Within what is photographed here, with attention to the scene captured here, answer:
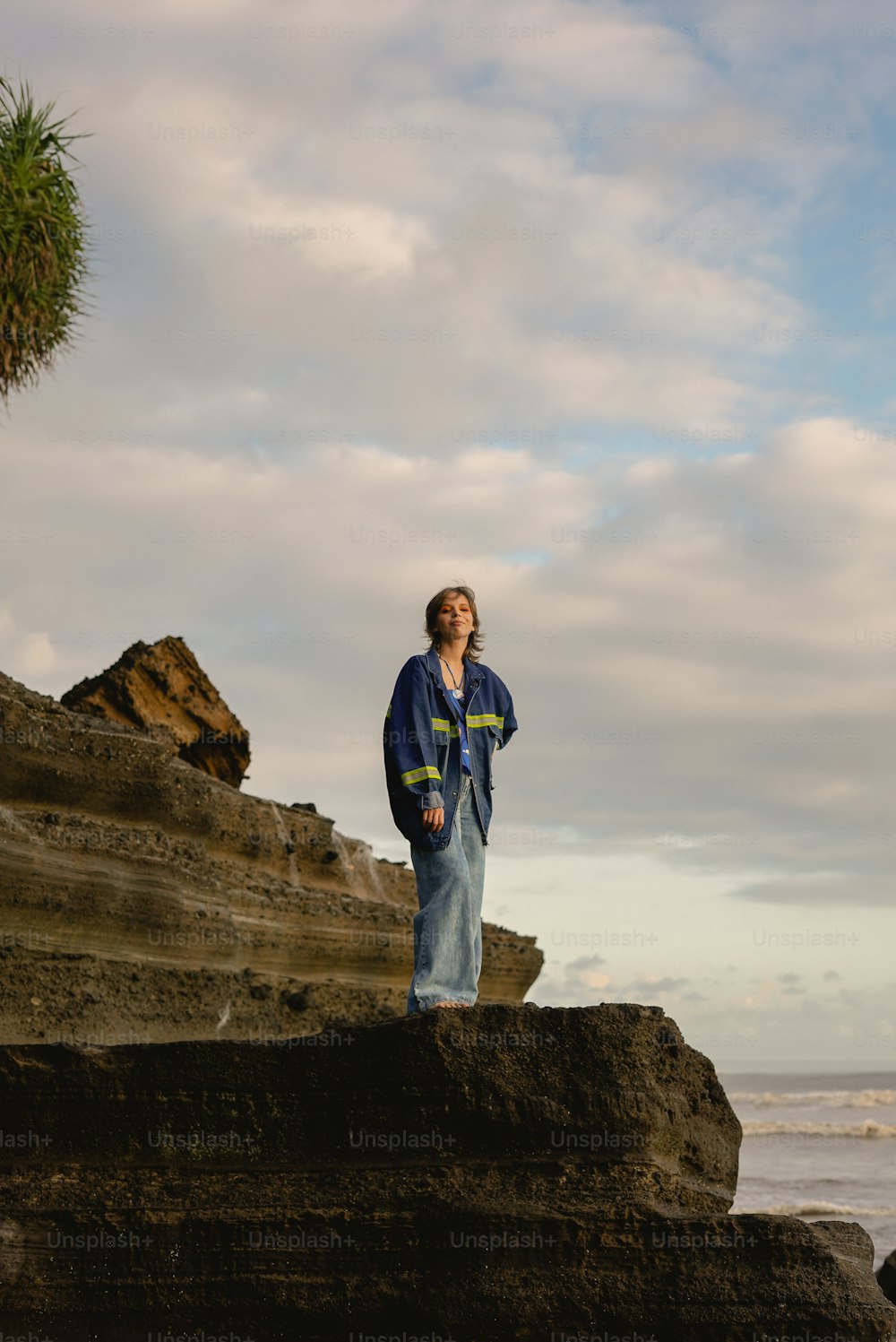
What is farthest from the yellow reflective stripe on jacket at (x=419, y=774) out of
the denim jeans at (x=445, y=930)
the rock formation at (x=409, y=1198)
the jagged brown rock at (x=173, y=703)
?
the jagged brown rock at (x=173, y=703)

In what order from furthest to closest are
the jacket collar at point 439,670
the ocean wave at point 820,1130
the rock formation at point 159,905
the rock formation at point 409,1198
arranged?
the ocean wave at point 820,1130 < the rock formation at point 159,905 < the jacket collar at point 439,670 < the rock formation at point 409,1198

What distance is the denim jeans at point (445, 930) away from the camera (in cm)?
675

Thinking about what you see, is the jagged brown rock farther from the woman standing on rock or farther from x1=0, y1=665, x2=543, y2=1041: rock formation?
the woman standing on rock

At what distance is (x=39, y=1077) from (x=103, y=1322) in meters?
1.15

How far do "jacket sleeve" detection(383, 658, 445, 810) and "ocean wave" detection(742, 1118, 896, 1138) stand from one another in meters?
28.1

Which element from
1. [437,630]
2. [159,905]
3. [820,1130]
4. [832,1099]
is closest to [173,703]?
[159,905]

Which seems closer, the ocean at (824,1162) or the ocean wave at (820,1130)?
the ocean at (824,1162)

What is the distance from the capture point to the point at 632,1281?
5.59 metres

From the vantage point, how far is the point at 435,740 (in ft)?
22.9

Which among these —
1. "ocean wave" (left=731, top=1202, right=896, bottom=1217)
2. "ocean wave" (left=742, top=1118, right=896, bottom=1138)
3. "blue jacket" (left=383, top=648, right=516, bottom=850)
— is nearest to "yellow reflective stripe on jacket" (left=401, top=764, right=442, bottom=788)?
"blue jacket" (left=383, top=648, right=516, bottom=850)

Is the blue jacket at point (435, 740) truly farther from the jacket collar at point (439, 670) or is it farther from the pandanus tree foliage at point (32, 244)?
the pandanus tree foliage at point (32, 244)

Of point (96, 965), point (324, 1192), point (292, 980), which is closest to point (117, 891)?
point (96, 965)

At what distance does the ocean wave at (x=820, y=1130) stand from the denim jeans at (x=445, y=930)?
27.7 meters

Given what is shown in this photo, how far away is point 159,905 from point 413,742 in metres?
6.43
